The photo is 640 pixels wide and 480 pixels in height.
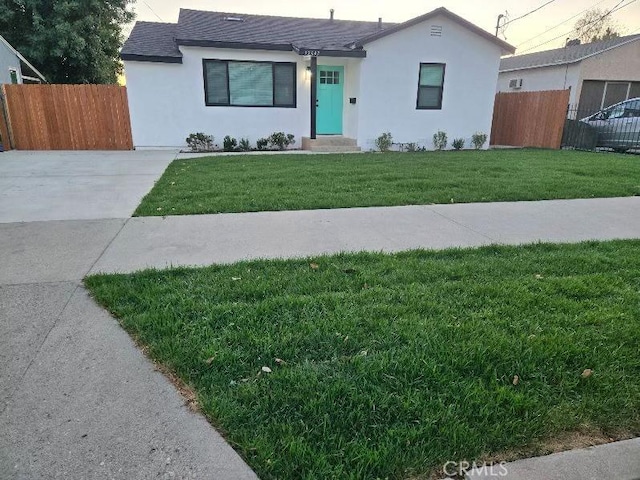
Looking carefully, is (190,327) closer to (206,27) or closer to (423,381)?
(423,381)

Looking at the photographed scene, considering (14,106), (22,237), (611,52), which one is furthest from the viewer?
(611,52)

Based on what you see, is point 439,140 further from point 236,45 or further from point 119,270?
point 119,270

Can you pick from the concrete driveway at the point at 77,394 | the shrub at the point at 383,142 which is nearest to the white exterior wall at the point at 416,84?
the shrub at the point at 383,142

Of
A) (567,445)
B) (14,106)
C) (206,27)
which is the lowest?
(567,445)

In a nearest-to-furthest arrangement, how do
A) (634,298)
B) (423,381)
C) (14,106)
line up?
(423,381), (634,298), (14,106)

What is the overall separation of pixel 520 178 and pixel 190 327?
761cm

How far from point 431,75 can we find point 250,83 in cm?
604

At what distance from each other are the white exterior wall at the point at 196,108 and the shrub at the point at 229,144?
10.2 inches

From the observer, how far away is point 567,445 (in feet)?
6.43

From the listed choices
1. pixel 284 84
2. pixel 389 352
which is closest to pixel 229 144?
pixel 284 84

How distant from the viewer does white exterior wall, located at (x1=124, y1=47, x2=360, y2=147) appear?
13.6 metres

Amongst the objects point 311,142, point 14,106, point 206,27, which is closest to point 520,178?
point 311,142

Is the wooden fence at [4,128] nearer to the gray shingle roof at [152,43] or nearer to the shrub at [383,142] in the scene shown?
the gray shingle roof at [152,43]

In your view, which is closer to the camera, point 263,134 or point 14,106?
point 14,106
